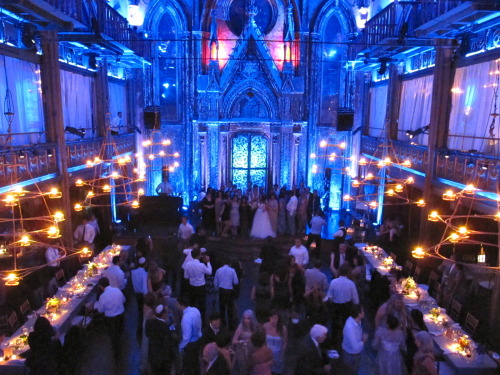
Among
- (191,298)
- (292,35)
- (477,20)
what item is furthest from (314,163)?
(191,298)

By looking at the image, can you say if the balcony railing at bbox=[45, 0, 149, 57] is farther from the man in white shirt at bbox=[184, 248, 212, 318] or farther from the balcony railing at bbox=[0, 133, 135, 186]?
the man in white shirt at bbox=[184, 248, 212, 318]

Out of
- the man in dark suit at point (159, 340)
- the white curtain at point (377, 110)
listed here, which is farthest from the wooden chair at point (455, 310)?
the white curtain at point (377, 110)

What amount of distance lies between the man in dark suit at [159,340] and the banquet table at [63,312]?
1823 mm

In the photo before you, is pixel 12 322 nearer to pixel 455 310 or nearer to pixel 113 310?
pixel 113 310

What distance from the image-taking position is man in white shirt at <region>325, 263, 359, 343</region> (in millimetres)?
7871

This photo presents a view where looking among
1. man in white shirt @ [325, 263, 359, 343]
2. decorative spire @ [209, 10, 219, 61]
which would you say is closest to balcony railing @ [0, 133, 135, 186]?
man in white shirt @ [325, 263, 359, 343]

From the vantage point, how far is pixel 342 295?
789 centimetres

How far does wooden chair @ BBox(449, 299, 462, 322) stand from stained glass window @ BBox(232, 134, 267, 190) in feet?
35.5

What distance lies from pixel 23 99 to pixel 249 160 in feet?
31.8

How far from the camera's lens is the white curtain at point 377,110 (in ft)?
53.4

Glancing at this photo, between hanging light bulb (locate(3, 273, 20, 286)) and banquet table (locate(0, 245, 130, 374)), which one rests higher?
hanging light bulb (locate(3, 273, 20, 286))

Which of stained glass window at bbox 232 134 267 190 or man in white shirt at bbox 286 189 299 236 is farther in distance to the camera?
stained glass window at bbox 232 134 267 190

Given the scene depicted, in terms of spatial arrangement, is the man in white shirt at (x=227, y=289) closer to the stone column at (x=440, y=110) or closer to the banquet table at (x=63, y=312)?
the banquet table at (x=63, y=312)

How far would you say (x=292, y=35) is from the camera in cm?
1773
